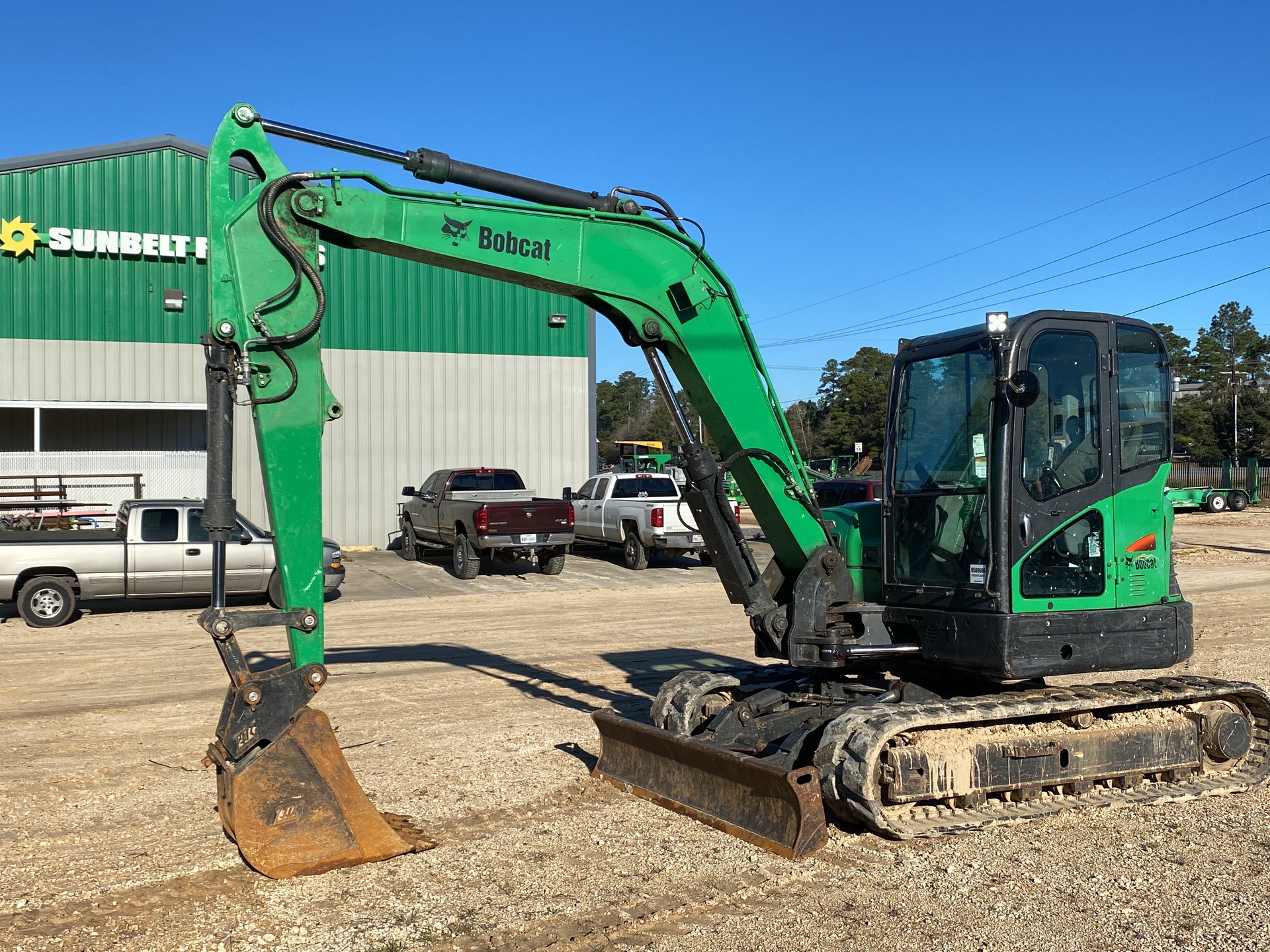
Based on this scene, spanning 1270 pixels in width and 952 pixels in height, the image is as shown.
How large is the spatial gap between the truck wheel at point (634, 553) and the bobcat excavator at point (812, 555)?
15.0 m

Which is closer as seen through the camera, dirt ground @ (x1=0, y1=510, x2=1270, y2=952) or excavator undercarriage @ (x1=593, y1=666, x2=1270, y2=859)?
dirt ground @ (x1=0, y1=510, x2=1270, y2=952)

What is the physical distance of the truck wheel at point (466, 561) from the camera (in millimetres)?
21016

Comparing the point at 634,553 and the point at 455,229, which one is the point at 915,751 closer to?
the point at 455,229

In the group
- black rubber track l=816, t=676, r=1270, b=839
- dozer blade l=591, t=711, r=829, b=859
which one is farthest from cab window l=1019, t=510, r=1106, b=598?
dozer blade l=591, t=711, r=829, b=859

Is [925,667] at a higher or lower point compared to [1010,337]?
lower

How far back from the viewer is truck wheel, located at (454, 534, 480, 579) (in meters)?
21.0

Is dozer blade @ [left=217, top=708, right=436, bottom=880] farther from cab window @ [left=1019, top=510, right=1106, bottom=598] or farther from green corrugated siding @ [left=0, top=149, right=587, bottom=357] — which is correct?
green corrugated siding @ [left=0, top=149, right=587, bottom=357]

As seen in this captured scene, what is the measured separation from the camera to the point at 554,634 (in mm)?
14336

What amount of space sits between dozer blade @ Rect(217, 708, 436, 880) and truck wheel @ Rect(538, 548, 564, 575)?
621 inches

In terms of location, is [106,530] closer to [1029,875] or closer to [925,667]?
[925,667]

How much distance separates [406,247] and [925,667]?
175 inches

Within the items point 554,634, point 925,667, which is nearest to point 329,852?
point 925,667

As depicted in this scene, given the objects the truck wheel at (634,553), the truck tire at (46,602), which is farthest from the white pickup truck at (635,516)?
the truck tire at (46,602)

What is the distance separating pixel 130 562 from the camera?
53.3ft
